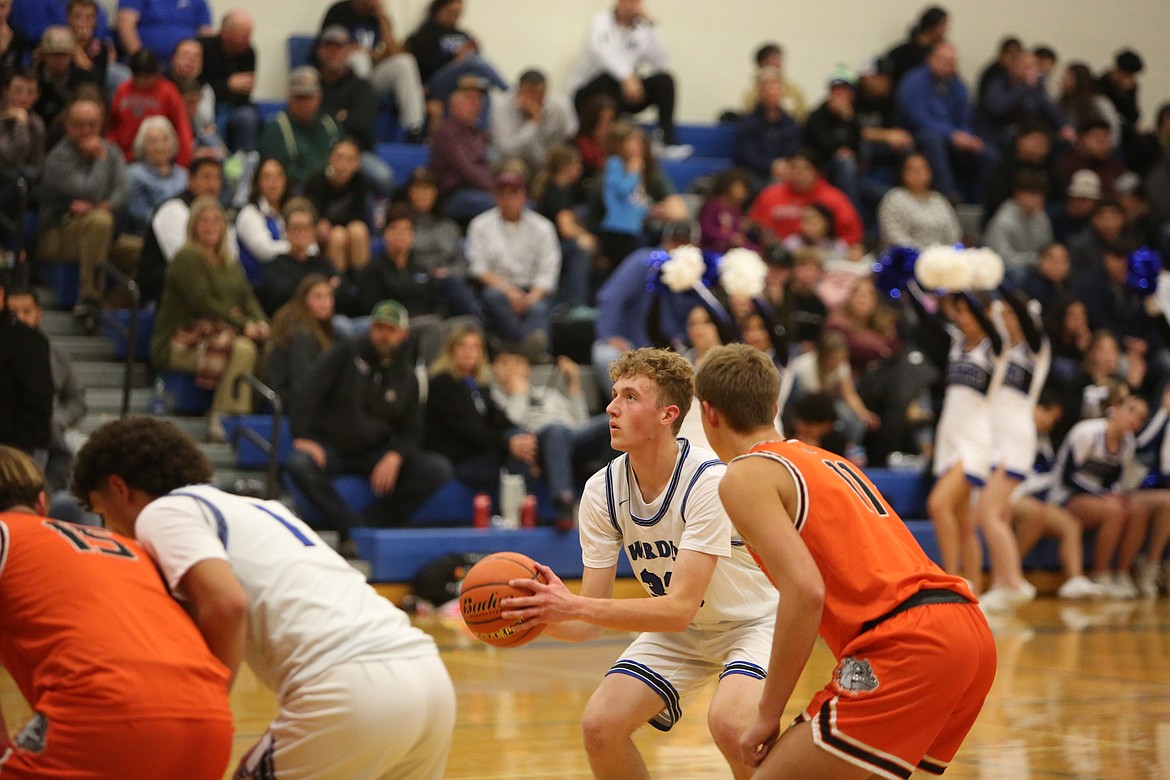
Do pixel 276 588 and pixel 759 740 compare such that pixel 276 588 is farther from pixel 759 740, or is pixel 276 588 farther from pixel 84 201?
pixel 84 201

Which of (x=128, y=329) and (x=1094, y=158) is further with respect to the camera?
(x=1094, y=158)

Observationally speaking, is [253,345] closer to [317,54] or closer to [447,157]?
[447,157]

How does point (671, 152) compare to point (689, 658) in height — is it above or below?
above

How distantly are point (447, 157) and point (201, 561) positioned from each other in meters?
9.70

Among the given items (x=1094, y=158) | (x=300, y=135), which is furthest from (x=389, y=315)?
(x=1094, y=158)

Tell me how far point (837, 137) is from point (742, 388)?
11.3 m

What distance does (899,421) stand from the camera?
1195cm

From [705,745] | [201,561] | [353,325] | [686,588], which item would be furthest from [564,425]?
[201,561]

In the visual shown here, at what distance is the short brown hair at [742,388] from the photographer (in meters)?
3.79

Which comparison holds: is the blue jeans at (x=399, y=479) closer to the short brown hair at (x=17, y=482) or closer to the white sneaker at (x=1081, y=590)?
the white sneaker at (x=1081, y=590)

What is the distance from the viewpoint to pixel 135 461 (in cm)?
347

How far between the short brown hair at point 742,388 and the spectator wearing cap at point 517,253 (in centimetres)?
790

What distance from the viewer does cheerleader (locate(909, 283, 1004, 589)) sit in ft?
33.2

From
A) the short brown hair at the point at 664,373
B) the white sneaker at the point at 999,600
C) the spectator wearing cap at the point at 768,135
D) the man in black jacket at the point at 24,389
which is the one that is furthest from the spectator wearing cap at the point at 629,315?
the short brown hair at the point at 664,373
